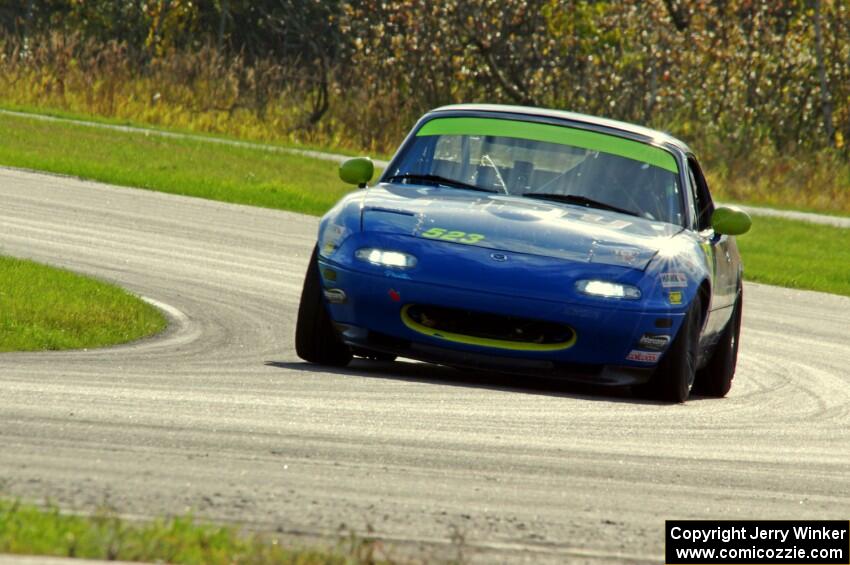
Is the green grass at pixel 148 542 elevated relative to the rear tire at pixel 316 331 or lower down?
elevated

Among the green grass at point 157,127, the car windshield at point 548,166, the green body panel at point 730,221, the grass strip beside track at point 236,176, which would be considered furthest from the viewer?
the green grass at point 157,127

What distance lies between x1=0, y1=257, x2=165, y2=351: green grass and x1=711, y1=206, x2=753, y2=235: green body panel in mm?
3437

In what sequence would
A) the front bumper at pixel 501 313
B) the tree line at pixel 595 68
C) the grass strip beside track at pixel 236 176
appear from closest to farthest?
the front bumper at pixel 501 313 < the grass strip beside track at pixel 236 176 < the tree line at pixel 595 68

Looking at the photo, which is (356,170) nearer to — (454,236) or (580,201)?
(580,201)

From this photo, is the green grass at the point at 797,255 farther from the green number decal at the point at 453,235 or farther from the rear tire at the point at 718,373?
the green number decal at the point at 453,235

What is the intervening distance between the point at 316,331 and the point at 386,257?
0.66 meters

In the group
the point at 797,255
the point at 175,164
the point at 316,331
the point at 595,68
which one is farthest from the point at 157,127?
the point at 316,331

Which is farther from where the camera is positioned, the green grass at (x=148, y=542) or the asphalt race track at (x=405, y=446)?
the asphalt race track at (x=405, y=446)

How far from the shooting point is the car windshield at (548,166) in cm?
941

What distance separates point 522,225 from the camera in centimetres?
854

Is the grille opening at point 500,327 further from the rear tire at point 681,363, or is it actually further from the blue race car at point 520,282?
the rear tire at point 681,363

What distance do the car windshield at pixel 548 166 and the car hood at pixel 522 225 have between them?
28cm

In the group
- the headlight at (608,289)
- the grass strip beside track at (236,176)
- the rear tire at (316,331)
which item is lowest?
the grass strip beside track at (236,176)

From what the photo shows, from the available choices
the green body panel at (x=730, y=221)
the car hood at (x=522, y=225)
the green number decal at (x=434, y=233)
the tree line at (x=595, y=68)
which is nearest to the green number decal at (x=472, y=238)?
the car hood at (x=522, y=225)
